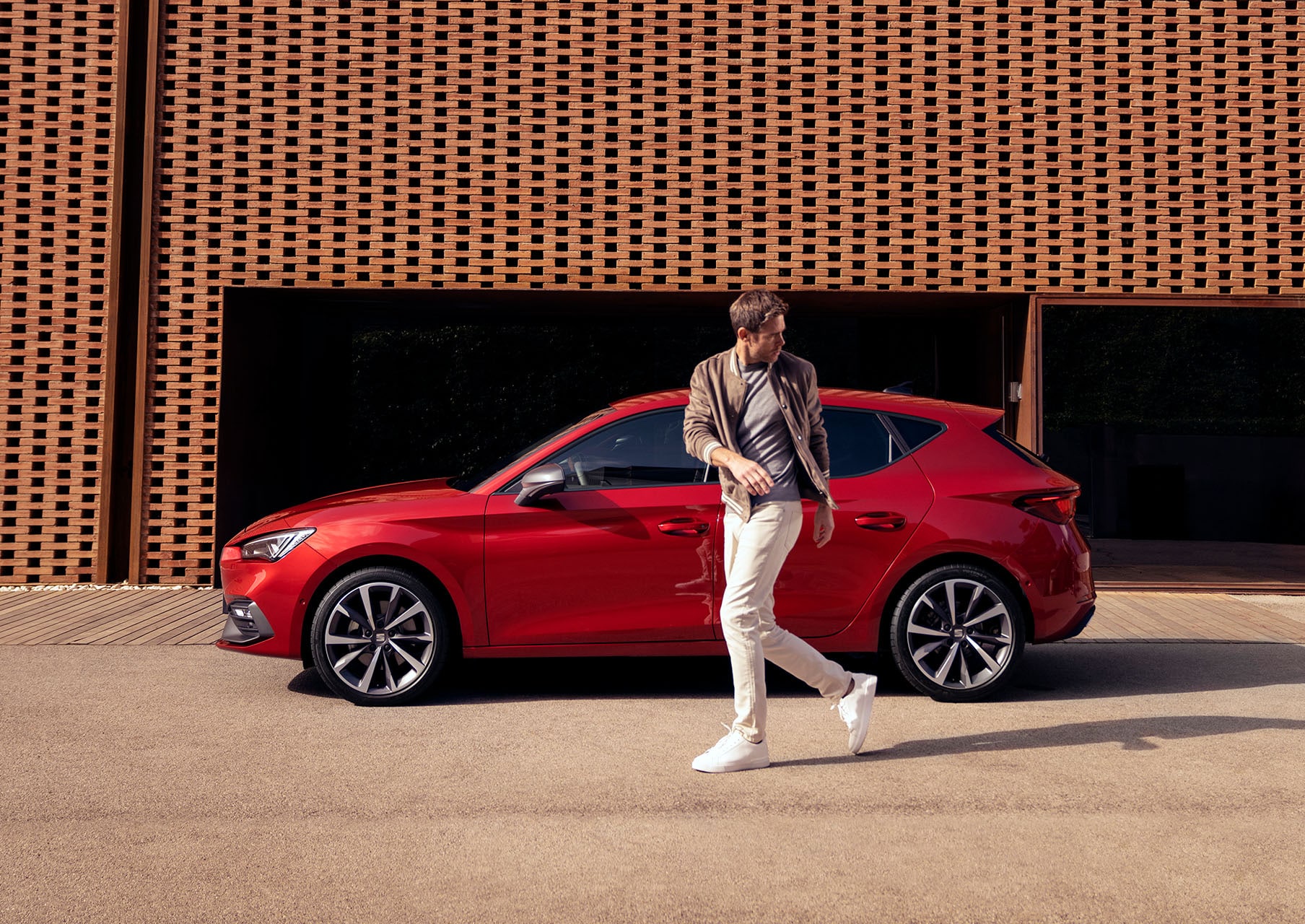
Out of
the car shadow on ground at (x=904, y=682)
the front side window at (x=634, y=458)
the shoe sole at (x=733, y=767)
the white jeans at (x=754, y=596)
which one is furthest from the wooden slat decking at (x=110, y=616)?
the white jeans at (x=754, y=596)

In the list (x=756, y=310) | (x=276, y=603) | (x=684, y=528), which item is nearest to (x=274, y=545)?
(x=276, y=603)

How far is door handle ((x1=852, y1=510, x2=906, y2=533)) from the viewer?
5887 millimetres

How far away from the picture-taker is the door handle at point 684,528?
580 cm

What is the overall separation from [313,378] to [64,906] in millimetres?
9480

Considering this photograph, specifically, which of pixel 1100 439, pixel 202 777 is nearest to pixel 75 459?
pixel 202 777

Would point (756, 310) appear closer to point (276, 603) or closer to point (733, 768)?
point (733, 768)

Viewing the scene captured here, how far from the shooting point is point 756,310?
183 inches

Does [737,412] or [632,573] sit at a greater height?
[737,412]

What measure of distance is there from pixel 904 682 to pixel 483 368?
24.0 feet

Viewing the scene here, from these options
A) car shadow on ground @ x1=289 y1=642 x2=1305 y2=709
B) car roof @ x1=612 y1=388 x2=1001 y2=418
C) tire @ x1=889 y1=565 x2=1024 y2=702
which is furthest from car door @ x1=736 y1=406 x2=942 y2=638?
car shadow on ground @ x1=289 y1=642 x2=1305 y2=709

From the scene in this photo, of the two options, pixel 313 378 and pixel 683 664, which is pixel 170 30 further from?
pixel 683 664

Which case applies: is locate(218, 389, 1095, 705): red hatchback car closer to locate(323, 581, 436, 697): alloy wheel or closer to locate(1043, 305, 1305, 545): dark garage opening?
locate(323, 581, 436, 697): alloy wheel

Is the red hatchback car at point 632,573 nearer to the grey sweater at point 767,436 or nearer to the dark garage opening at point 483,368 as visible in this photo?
the grey sweater at point 767,436

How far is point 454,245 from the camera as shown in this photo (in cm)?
1004
